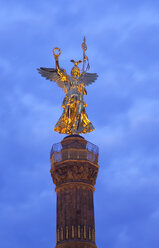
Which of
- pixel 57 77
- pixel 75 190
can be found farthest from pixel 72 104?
pixel 75 190

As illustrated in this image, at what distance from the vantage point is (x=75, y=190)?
4797 cm

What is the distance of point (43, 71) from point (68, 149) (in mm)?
9588

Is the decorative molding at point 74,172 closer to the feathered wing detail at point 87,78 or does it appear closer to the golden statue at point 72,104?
the golden statue at point 72,104

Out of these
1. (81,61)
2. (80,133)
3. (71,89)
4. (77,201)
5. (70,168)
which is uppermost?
(81,61)

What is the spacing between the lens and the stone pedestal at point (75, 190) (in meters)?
46.2

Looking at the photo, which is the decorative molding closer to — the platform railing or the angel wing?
the platform railing

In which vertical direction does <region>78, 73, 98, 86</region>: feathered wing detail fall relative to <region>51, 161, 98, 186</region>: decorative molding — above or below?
above

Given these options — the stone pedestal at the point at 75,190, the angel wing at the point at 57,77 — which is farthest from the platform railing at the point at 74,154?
the angel wing at the point at 57,77

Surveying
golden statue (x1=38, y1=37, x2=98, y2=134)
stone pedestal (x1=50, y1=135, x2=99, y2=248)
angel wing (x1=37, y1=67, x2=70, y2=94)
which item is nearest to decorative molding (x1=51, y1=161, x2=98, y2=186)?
stone pedestal (x1=50, y1=135, x2=99, y2=248)

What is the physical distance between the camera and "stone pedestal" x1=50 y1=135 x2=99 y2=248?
4622 cm

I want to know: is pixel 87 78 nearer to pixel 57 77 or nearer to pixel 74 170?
pixel 57 77

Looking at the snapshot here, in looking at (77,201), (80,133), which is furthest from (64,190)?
(80,133)

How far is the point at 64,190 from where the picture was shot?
48375 millimetres

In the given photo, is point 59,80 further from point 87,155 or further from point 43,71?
point 87,155
